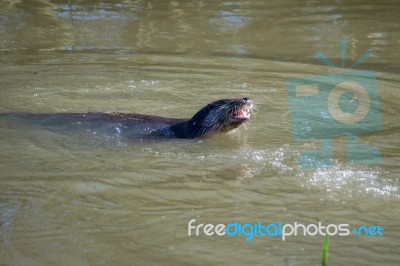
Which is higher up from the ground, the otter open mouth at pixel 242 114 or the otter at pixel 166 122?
the otter open mouth at pixel 242 114

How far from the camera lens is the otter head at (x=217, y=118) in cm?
596

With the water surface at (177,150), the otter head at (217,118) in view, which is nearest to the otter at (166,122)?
the otter head at (217,118)

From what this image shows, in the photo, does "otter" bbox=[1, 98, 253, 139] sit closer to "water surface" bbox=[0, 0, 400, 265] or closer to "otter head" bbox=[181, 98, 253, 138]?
"otter head" bbox=[181, 98, 253, 138]

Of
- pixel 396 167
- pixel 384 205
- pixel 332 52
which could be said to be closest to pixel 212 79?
pixel 332 52

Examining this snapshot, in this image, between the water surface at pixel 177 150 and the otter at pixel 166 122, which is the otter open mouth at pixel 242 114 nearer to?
the otter at pixel 166 122

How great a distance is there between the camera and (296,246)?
12.9 ft

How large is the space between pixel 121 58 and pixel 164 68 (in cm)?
73

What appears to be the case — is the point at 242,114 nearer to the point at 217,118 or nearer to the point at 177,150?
the point at 217,118

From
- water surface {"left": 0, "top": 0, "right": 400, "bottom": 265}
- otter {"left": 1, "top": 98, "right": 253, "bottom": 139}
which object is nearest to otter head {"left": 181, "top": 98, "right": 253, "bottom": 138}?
otter {"left": 1, "top": 98, "right": 253, "bottom": 139}

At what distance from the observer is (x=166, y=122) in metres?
6.25

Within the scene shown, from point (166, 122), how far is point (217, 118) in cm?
49

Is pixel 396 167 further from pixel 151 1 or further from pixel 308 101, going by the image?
pixel 151 1

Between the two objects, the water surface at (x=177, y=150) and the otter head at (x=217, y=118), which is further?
the otter head at (x=217, y=118)

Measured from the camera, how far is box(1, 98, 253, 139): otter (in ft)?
19.6
